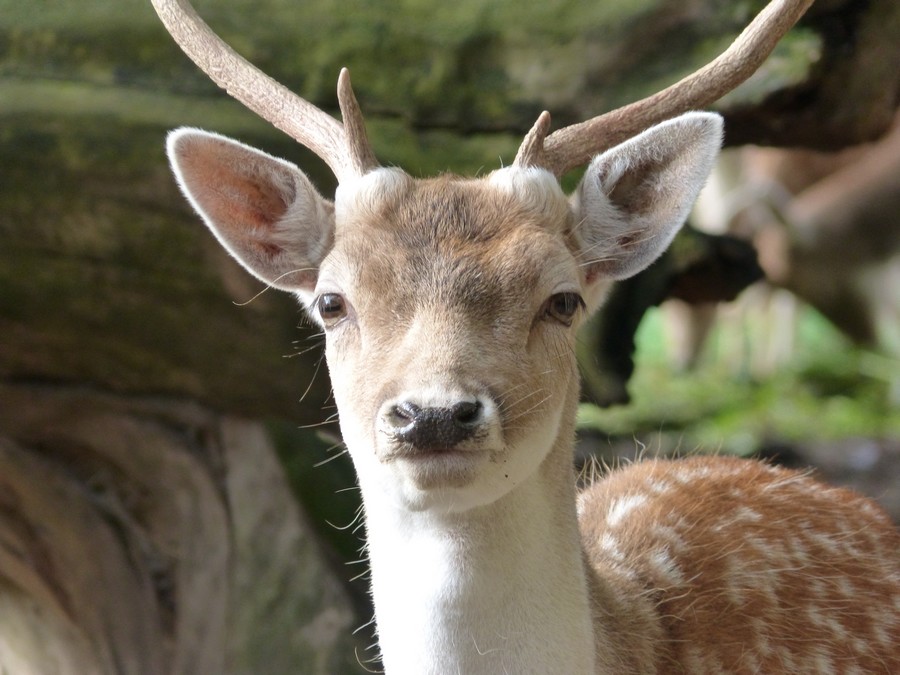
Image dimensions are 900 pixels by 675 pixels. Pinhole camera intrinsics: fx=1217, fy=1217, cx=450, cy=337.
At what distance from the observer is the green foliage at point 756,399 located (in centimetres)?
728

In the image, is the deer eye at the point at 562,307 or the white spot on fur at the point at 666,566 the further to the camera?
the white spot on fur at the point at 666,566

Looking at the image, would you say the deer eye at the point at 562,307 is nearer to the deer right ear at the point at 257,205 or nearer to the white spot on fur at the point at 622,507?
the deer right ear at the point at 257,205

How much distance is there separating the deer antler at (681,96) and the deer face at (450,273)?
123mm

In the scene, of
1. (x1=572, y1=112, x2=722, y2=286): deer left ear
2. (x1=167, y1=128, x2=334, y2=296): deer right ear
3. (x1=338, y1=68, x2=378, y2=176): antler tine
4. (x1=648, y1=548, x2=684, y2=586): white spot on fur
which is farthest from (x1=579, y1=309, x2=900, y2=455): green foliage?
(x1=338, y1=68, x2=378, y2=176): antler tine

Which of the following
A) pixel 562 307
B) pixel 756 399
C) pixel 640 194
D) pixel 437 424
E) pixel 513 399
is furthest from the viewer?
pixel 756 399

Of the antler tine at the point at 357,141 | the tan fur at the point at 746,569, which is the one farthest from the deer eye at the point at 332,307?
the tan fur at the point at 746,569

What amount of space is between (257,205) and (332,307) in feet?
1.37

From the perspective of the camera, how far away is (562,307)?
9.16 feet

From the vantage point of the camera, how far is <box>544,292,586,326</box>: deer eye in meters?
2.76

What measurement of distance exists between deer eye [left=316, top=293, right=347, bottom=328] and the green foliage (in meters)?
3.22

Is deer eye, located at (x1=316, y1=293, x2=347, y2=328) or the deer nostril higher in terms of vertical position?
deer eye, located at (x1=316, y1=293, x2=347, y2=328)

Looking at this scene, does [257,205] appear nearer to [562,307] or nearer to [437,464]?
[562,307]

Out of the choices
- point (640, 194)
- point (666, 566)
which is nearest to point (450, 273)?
point (640, 194)

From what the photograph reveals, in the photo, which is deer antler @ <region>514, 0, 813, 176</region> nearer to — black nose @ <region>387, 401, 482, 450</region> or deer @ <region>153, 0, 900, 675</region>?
deer @ <region>153, 0, 900, 675</region>
